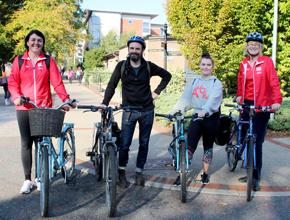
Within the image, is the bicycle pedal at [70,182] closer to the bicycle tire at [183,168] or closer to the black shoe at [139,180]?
the black shoe at [139,180]

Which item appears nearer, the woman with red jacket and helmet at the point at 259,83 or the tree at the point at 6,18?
the woman with red jacket and helmet at the point at 259,83

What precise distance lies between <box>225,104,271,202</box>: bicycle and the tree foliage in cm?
682

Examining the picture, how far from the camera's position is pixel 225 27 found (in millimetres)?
11711

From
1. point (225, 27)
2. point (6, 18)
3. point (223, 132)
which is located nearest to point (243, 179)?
point (223, 132)

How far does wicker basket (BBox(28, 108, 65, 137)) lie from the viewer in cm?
327

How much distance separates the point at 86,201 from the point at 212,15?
9140 mm

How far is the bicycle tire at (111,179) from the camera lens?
333 cm

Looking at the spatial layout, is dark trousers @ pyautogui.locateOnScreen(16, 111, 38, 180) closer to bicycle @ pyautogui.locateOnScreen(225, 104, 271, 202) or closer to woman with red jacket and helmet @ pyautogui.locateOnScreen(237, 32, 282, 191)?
bicycle @ pyautogui.locateOnScreen(225, 104, 271, 202)

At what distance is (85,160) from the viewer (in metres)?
5.60

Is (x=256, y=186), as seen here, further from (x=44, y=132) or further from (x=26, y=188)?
(x=26, y=188)

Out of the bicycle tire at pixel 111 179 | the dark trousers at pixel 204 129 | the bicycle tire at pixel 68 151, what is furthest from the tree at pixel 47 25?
the bicycle tire at pixel 111 179

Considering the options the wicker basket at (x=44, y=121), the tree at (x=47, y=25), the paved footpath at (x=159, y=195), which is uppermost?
the tree at (x=47, y=25)

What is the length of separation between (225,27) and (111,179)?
32.3ft

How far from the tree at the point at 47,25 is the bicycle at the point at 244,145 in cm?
2938
